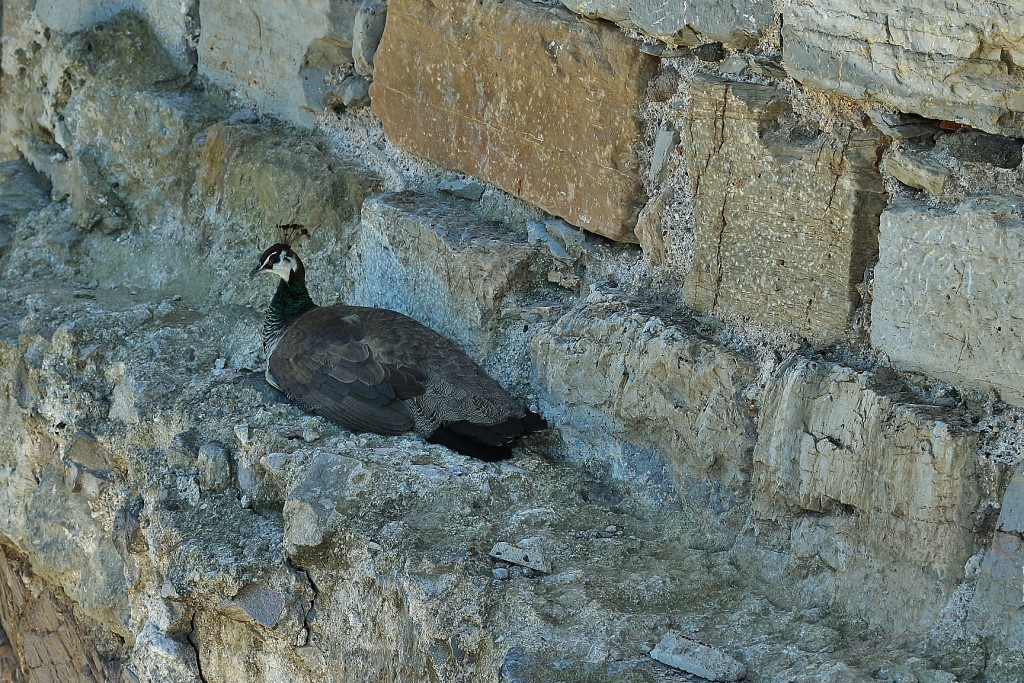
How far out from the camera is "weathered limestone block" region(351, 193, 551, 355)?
375 centimetres

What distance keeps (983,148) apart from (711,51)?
80 cm

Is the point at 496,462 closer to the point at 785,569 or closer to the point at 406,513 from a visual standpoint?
the point at 406,513

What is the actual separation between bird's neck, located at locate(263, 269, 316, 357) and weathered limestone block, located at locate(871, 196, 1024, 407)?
79.4 inches

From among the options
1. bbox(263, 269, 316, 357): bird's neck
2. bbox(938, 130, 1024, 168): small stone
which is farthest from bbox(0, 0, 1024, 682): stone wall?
bbox(263, 269, 316, 357): bird's neck

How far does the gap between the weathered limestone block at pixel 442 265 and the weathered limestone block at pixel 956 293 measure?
4.18ft

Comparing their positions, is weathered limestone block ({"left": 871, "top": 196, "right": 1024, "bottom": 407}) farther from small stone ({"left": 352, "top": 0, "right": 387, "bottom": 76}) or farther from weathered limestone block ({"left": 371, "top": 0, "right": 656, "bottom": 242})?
small stone ({"left": 352, "top": 0, "right": 387, "bottom": 76})

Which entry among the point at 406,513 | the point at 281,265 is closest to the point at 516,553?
the point at 406,513

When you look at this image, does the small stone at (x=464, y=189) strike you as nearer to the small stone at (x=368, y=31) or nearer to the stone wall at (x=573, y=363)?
the stone wall at (x=573, y=363)

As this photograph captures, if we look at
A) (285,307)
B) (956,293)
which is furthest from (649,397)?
(285,307)

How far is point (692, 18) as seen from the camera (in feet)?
9.95

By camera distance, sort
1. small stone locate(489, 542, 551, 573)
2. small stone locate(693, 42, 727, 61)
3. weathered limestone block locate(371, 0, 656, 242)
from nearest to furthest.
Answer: small stone locate(489, 542, 551, 573) → small stone locate(693, 42, 727, 61) → weathered limestone block locate(371, 0, 656, 242)

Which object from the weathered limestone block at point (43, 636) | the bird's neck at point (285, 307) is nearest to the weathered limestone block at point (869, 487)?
the bird's neck at point (285, 307)

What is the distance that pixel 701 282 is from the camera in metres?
3.20

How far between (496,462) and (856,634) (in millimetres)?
1093
